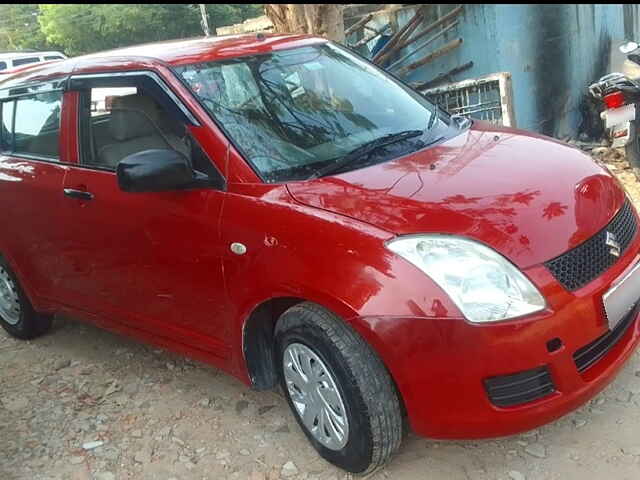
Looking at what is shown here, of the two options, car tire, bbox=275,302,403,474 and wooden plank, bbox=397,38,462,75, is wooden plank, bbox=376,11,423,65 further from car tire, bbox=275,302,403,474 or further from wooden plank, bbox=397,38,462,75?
car tire, bbox=275,302,403,474

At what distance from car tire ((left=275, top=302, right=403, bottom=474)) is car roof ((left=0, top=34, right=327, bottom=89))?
1.41 meters

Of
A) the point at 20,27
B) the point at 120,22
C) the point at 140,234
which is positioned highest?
the point at 20,27

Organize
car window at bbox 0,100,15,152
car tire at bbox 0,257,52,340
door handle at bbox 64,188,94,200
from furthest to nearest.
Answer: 1. car tire at bbox 0,257,52,340
2. car window at bbox 0,100,15,152
3. door handle at bbox 64,188,94,200

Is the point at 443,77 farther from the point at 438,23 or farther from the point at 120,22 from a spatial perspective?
the point at 120,22

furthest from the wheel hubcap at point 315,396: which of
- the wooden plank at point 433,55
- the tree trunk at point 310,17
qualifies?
the wooden plank at point 433,55

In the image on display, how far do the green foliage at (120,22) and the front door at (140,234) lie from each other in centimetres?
4490

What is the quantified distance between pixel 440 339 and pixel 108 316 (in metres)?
2.12

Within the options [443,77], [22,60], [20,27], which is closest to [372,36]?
[443,77]

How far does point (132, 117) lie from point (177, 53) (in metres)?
0.39

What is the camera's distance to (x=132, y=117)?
131 inches

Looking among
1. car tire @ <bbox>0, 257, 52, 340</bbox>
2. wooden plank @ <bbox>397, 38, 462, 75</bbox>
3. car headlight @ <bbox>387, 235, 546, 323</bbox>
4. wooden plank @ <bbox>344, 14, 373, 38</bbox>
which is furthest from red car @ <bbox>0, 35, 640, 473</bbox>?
wooden plank @ <bbox>344, 14, 373, 38</bbox>

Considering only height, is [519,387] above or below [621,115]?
below

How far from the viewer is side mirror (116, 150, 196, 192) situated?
9.21ft

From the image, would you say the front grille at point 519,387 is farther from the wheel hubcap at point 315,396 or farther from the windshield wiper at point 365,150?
the windshield wiper at point 365,150
